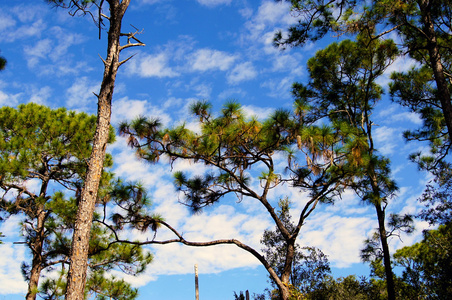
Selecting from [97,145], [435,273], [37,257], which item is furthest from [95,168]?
[435,273]

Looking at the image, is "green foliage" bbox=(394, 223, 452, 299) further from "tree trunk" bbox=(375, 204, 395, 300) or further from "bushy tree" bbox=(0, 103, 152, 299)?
"bushy tree" bbox=(0, 103, 152, 299)

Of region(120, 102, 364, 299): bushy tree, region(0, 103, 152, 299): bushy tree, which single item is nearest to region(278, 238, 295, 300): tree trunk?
region(120, 102, 364, 299): bushy tree

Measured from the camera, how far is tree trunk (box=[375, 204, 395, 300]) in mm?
6711

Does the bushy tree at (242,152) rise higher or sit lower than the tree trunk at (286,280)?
higher

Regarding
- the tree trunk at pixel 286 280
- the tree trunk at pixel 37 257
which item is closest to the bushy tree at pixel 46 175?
the tree trunk at pixel 37 257

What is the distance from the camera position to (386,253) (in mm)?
7086

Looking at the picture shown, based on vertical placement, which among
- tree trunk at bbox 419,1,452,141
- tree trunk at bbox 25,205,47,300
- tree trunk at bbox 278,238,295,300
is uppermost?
tree trunk at bbox 419,1,452,141

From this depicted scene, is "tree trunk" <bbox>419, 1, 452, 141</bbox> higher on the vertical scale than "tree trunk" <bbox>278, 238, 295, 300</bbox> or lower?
higher

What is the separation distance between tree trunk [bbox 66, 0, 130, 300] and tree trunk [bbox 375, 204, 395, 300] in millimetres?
5498

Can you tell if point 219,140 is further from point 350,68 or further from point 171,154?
point 350,68

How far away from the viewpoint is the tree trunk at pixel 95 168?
416cm

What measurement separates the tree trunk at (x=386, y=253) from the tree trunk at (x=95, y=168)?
18.0 feet

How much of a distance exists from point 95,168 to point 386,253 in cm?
577

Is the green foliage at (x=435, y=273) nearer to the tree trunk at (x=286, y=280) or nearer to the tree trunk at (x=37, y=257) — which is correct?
the tree trunk at (x=286, y=280)
